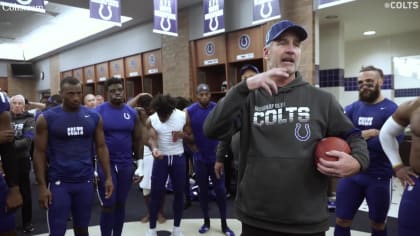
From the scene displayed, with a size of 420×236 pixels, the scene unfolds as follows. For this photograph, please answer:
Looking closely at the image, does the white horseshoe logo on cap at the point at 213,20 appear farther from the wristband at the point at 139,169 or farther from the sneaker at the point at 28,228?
the sneaker at the point at 28,228

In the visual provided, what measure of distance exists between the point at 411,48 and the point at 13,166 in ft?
29.6

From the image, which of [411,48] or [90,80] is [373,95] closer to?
[411,48]

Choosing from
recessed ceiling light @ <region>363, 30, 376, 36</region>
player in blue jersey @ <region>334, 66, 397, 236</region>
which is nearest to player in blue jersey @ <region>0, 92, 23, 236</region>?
player in blue jersey @ <region>334, 66, 397, 236</region>

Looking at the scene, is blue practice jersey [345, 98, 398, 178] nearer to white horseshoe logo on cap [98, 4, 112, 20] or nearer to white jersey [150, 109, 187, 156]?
white jersey [150, 109, 187, 156]

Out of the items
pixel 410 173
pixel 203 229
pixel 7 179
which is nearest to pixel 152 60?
pixel 203 229

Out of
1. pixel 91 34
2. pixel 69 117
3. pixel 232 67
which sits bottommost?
pixel 69 117

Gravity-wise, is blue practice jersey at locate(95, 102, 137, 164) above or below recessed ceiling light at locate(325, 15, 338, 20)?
below

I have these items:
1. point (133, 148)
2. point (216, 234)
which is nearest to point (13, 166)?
point (133, 148)

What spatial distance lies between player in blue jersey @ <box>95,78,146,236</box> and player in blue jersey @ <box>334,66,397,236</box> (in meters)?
1.98

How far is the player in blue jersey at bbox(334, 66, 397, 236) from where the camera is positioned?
2770 mm

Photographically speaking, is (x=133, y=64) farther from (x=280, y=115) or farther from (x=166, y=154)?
(x=280, y=115)

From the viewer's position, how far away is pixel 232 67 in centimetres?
689

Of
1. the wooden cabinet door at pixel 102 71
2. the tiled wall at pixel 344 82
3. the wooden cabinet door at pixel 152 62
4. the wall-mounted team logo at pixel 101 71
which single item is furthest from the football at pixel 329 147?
the wall-mounted team logo at pixel 101 71

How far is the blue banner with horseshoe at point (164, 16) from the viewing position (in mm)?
5543
